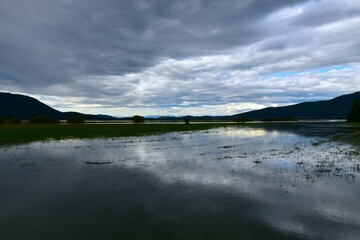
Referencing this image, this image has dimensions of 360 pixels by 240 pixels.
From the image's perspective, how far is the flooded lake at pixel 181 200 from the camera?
11055 mm

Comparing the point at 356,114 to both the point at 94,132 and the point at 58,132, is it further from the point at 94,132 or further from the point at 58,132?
the point at 58,132

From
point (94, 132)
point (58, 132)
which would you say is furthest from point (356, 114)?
point (58, 132)

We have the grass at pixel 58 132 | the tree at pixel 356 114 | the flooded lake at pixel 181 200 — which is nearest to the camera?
the flooded lake at pixel 181 200

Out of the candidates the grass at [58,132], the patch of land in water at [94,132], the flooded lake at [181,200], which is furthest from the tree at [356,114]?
the flooded lake at [181,200]

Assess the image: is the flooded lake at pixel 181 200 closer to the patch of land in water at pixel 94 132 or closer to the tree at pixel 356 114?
the patch of land in water at pixel 94 132

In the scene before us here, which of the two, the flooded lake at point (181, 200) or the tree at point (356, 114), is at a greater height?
the tree at point (356, 114)

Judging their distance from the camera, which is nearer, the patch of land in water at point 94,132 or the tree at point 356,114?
the patch of land in water at point 94,132

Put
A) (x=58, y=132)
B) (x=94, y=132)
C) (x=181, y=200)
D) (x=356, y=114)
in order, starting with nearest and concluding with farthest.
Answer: (x=181, y=200), (x=58, y=132), (x=94, y=132), (x=356, y=114)

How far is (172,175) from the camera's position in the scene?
2164 cm

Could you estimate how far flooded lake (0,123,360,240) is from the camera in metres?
11.1

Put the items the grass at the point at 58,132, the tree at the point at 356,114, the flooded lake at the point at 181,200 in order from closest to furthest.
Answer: the flooded lake at the point at 181,200
the grass at the point at 58,132
the tree at the point at 356,114

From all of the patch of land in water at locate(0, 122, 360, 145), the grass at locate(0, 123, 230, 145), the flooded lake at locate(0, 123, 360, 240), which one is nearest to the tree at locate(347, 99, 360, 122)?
the patch of land in water at locate(0, 122, 360, 145)

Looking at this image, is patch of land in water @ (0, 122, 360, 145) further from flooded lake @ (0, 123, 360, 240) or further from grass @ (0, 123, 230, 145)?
flooded lake @ (0, 123, 360, 240)

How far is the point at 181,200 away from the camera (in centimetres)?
1527
